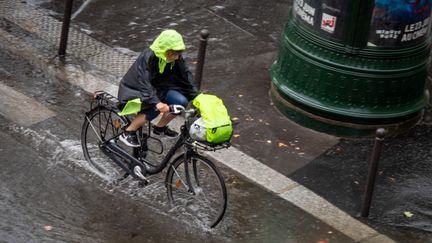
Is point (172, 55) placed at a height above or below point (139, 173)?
above

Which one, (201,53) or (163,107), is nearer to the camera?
(163,107)

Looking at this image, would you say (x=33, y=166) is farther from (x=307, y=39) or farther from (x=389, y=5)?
(x=389, y=5)

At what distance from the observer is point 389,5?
8.38 m

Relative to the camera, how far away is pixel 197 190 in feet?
24.6

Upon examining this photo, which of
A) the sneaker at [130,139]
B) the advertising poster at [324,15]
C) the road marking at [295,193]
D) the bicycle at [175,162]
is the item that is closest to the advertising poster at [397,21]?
the advertising poster at [324,15]

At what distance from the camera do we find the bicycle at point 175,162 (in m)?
7.14

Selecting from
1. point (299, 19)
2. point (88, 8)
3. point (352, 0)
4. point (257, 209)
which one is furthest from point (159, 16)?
point (257, 209)

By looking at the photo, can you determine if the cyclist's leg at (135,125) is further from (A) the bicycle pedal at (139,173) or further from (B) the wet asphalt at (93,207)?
(B) the wet asphalt at (93,207)

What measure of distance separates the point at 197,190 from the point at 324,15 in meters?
2.52

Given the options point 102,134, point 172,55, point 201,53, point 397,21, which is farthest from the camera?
point 201,53

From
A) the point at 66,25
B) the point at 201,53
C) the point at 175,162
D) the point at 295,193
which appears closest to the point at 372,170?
the point at 295,193

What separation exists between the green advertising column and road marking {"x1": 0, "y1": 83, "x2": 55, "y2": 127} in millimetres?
2790

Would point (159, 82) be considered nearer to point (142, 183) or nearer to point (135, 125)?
point (135, 125)

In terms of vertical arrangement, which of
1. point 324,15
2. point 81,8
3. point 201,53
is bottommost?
point 81,8
